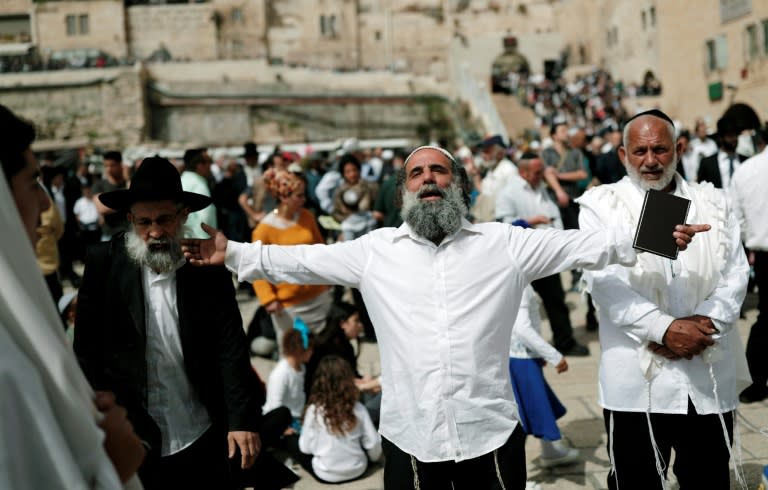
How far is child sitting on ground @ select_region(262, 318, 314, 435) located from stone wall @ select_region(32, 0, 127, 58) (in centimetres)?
5261

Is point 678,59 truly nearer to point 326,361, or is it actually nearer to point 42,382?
point 326,361

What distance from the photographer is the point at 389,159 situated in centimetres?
1625

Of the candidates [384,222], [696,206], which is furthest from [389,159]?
[696,206]

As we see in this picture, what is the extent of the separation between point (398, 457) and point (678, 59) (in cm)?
3376

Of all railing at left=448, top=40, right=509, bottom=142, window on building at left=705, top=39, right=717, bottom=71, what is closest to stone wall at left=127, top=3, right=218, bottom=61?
railing at left=448, top=40, right=509, bottom=142

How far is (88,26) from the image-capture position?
5356cm

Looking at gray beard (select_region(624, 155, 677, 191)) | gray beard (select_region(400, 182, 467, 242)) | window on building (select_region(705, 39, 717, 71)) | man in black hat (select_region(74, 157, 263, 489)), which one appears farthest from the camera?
window on building (select_region(705, 39, 717, 71))

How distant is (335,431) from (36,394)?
365 centimetres

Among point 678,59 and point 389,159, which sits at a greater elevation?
point 678,59

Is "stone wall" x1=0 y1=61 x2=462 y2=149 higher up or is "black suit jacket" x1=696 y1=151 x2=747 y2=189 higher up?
"stone wall" x1=0 y1=61 x2=462 y2=149

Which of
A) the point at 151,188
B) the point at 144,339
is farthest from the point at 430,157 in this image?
the point at 144,339

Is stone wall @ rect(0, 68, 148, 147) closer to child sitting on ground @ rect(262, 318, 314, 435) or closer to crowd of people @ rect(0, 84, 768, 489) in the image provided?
child sitting on ground @ rect(262, 318, 314, 435)

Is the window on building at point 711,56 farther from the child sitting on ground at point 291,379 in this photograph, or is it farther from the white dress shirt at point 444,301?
the white dress shirt at point 444,301

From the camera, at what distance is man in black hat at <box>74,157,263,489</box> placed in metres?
3.09
